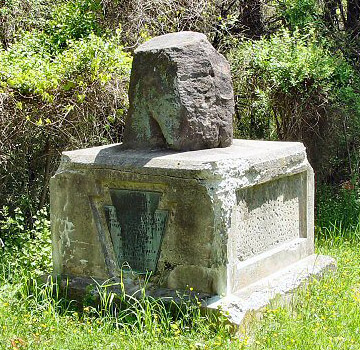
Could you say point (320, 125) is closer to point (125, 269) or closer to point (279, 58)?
point (279, 58)

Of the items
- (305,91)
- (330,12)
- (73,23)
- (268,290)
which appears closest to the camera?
(268,290)

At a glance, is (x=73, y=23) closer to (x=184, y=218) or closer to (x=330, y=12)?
(x=330, y=12)

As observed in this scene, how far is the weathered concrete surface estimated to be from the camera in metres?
4.45

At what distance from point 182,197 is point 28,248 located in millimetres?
2069

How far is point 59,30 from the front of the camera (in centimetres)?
764

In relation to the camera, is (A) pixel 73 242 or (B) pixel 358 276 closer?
(A) pixel 73 242

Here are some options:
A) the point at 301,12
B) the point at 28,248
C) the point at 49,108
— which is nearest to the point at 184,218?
the point at 28,248

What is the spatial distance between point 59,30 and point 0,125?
186cm

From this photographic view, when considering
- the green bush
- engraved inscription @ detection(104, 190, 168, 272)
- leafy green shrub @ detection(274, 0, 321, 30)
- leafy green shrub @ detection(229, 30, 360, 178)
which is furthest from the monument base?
leafy green shrub @ detection(274, 0, 321, 30)

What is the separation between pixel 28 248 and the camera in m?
6.05

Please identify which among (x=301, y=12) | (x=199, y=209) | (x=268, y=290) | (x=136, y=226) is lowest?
(x=268, y=290)

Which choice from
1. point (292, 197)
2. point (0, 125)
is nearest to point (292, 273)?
point (292, 197)

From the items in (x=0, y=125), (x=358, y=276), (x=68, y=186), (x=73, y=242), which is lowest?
(x=358, y=276)

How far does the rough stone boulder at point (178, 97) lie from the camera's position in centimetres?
476
